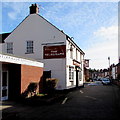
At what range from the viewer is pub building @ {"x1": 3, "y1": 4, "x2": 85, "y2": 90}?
19625 millimetres

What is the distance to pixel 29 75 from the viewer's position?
14227 mm

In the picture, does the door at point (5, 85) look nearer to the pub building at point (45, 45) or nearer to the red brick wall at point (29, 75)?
the red brick wall at point (29, 75)

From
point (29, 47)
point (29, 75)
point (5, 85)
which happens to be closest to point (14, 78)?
point (5, 85)

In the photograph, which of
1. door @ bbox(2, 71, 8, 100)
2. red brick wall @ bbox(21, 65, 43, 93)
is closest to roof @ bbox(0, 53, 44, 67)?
red brick wall @ bbox(21, 65, 43, 93)

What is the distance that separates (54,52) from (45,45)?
4.80ft

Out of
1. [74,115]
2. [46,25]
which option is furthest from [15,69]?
[46,25]

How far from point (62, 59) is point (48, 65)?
6.09 ft

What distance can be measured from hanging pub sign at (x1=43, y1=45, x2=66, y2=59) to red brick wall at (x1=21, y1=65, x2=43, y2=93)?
156 inches

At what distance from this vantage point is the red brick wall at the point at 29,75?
43.2ft

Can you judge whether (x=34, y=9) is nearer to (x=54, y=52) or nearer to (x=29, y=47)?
(x=29, y=47)

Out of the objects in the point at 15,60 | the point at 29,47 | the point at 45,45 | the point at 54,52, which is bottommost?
the point at 15,60

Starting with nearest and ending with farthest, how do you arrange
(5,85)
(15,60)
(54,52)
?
1. (15,60)
2. (5,85)
3. (54,52)

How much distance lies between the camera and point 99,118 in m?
7.91

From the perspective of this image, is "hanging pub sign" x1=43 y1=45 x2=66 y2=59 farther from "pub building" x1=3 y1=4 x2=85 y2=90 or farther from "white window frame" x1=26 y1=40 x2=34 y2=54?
"white window frame" x1=26 y1=40 x2=34 y2=54
